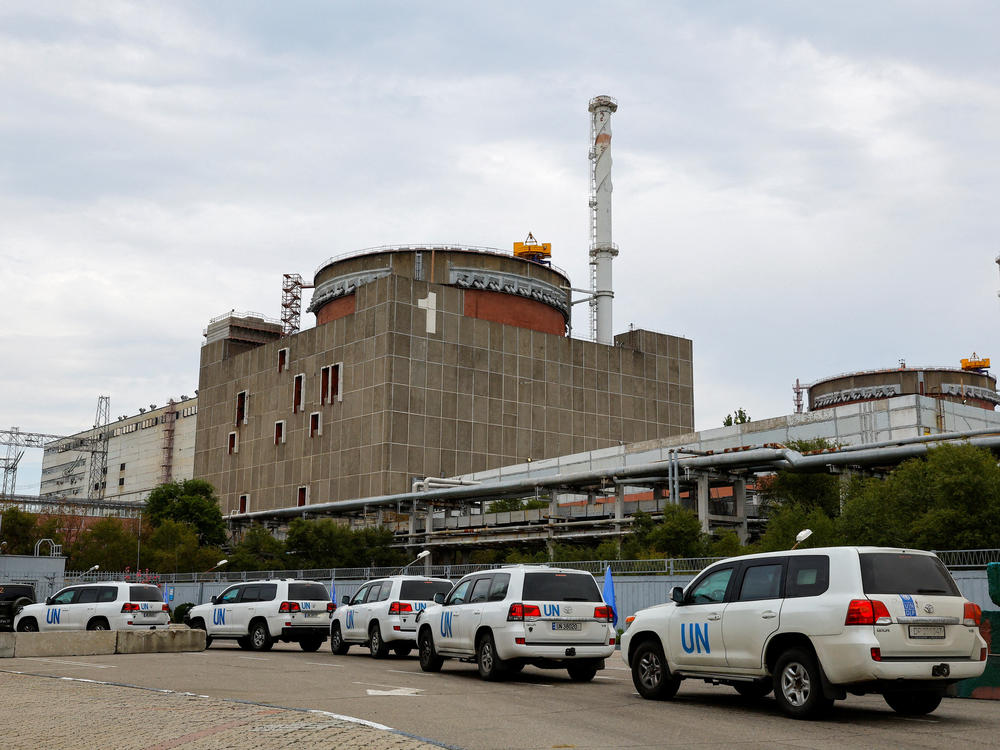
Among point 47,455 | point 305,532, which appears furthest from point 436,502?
point 47,455

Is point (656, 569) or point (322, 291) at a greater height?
point (322, 291)

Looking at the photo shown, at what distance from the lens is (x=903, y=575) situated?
40.2ft

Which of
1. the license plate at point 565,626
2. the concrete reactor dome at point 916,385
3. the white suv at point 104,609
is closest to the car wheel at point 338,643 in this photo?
the white suv at point 104,609

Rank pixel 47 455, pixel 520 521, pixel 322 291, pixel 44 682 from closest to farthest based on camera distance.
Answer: pixel 44 682
pixel 520 521
pixel 322 291
pixel 47 455

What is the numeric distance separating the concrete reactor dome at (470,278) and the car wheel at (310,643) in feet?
203

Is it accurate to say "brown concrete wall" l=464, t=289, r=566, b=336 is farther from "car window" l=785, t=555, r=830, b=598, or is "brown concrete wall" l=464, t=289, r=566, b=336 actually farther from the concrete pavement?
"car window" l=785, t=555, r=830, b=598

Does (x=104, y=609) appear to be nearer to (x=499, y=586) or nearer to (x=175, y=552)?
(x=499, y=586)

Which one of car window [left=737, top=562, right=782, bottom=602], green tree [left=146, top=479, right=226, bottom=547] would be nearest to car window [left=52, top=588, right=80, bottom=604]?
car window [left=737, top=562, right=782, bottom=602]

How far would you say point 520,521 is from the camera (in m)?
63.2

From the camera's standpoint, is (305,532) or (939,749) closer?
(939,749)

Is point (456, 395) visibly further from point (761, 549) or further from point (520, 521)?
point (761, 549)

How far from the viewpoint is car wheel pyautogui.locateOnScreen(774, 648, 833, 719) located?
39.4ft

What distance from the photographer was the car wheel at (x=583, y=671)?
17953 millimetres

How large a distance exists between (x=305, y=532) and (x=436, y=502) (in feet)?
29.9
